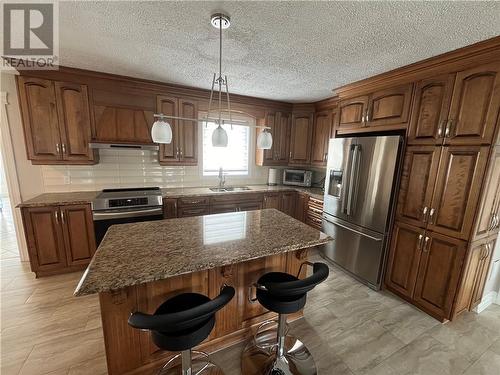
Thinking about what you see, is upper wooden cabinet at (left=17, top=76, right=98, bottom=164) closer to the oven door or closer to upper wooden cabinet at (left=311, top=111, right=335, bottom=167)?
the oven door

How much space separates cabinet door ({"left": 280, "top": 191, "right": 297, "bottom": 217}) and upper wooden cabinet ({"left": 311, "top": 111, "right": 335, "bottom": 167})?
713 millimetres

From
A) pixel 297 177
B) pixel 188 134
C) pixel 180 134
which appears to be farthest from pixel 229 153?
pixel 297 177

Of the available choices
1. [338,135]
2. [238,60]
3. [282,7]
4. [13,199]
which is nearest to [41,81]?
[13,199]

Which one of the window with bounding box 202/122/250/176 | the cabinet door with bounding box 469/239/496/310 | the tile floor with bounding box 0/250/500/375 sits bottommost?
the tile floor with bounding box 0/250/500/375

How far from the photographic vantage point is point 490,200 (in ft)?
6.07

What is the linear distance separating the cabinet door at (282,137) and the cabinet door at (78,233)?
3.03 meters

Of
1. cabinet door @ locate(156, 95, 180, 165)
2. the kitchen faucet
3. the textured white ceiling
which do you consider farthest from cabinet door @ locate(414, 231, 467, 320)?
cabinet door @ locate(156, 95, 180, 165)

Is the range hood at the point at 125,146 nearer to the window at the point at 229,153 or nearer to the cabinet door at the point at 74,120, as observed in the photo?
the cabinet door at the point at 74,120

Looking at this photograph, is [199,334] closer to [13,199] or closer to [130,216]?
[130,216]

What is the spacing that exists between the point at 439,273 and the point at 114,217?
3549mm

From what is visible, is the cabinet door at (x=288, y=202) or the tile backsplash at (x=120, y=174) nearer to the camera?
the tile backsplash at (x=120, y=174)

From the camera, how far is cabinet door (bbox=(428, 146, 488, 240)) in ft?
5.83

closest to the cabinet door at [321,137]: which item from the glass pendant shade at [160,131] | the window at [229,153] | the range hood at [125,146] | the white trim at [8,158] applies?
the window at [229,153]

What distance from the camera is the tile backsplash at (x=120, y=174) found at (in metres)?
2.86
